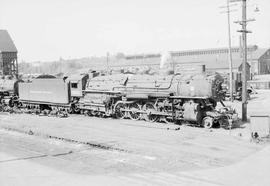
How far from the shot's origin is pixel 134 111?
20.7m

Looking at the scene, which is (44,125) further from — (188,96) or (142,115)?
(188,96)

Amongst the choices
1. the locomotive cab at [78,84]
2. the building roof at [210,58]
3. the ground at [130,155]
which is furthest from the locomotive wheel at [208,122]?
the building roof at [210,58]

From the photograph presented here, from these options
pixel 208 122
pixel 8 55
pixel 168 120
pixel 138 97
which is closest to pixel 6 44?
pixel 8 55

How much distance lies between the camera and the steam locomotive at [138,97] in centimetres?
1831

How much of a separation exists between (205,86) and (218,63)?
53283 mm

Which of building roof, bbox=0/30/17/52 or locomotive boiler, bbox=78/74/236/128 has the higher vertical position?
building roof, bbox=0/30/17/52

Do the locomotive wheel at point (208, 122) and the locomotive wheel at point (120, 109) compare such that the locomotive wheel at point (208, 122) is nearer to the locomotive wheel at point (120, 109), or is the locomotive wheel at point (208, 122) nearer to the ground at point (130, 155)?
the ground at point (130, 155)

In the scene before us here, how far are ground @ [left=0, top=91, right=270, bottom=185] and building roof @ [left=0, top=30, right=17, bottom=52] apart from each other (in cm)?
5290

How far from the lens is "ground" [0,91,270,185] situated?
32.6 ft

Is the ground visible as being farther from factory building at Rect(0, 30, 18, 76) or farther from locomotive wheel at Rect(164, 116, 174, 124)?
factory building at Rect(0, 30, 18, 76)

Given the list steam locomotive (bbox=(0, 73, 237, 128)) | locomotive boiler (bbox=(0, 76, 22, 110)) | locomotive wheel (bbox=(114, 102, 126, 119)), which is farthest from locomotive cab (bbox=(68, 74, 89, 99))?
locomotive boiler (bbox=(0, 76, 22, 110))

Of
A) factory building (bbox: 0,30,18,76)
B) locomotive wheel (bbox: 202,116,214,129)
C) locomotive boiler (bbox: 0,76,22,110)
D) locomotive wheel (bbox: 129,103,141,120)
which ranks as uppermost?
factory building (bbox: 0,30,18,76)

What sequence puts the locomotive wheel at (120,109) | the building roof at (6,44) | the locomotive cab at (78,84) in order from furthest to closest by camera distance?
the building roof at (6,44) < the locomotive cab at (78,84) < the locomotive wheel at (120,109)

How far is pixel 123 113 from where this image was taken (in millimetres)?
21906
